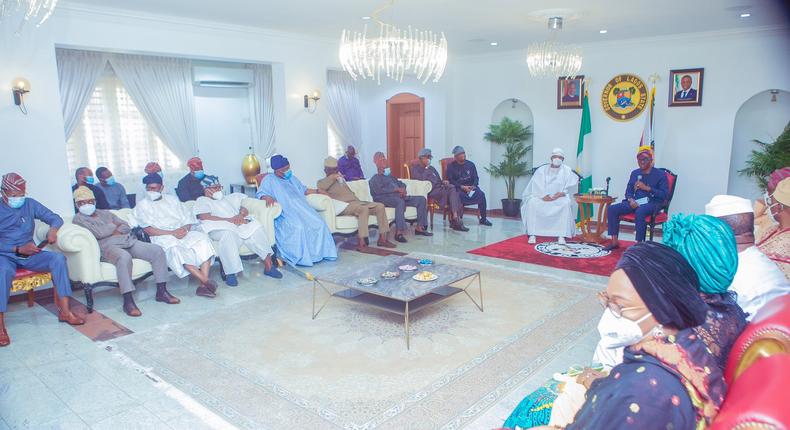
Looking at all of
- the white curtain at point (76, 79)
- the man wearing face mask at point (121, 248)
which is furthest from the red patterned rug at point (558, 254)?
the white curtain at point (76, 79)

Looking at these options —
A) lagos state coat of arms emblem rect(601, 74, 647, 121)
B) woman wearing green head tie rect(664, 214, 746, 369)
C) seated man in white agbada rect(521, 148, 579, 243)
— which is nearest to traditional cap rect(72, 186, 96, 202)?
woman wearing green head tie rect(664, 214, 746, 369)

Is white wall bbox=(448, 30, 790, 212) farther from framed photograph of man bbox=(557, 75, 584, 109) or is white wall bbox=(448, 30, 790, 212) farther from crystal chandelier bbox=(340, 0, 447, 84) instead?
crystal chandelier bbox=(340, 0, 447, 84)

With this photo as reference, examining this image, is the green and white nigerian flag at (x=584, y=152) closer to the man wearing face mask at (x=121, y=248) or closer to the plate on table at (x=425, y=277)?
the plate on table at (x=425, y=277)

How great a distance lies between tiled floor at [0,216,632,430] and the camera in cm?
290

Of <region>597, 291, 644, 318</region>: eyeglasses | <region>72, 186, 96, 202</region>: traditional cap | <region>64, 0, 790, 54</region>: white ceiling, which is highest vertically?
<region>64, 0, 790, 54</region>: white ceiling

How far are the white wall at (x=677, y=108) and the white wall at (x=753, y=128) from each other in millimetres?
383

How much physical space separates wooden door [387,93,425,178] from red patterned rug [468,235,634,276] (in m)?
4.19

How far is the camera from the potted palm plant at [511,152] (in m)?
9.35

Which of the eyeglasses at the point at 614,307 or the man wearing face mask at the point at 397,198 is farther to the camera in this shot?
the man wearing face mask at the point at 397,198

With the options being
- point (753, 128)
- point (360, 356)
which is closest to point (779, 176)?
point (360, 356)

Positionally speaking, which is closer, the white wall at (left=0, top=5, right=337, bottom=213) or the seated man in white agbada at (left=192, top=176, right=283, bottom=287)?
the white wall at (left=0, top=5, right=337, bottom=213)

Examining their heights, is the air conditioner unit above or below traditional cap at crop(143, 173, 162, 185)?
above

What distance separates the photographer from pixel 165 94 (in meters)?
8.38

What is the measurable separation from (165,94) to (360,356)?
6486 mm
